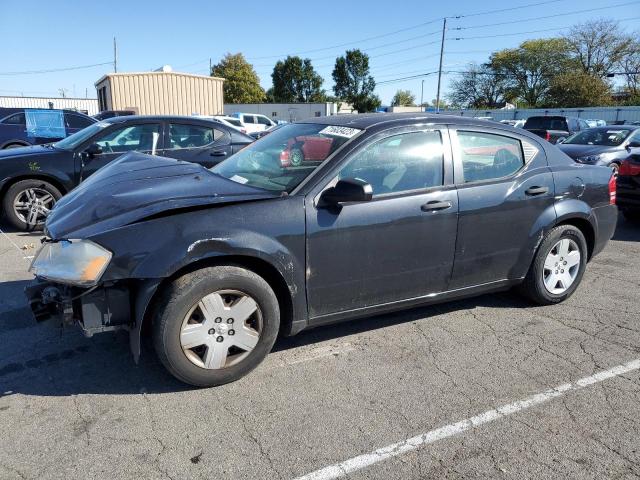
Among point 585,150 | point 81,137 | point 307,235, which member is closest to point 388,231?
point 307,235

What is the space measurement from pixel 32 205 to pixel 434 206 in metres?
5.61

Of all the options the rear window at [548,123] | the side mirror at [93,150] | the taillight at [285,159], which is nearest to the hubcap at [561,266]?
the taillight at [285,159]

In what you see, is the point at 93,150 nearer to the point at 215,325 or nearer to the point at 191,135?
the point at 191,135

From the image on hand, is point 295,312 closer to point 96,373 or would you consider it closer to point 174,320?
point 174,320

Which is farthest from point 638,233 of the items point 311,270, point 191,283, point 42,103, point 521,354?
point 42,103

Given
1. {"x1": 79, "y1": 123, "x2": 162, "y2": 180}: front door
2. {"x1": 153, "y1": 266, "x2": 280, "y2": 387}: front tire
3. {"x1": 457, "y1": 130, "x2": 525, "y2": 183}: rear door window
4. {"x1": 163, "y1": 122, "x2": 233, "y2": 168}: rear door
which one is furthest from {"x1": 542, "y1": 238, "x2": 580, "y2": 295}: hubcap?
{"x1": 79, "y1": 123, "x2": 162, "y2": 180}: front door

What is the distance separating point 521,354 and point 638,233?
526cm

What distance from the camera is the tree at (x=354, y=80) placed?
238 ft

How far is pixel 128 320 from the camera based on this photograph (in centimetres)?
289

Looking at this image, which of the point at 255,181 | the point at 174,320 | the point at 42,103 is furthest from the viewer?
the point at 42,103

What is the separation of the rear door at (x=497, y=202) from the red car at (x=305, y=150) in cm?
102

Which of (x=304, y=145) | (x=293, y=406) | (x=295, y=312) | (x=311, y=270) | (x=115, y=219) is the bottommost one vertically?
(x=293, y=406)

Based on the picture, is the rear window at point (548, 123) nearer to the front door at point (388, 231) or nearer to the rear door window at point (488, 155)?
the rear door window at point (488, 155)

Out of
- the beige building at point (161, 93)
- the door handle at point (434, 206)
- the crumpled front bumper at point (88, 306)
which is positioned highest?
the beige building at point (161, 93)
